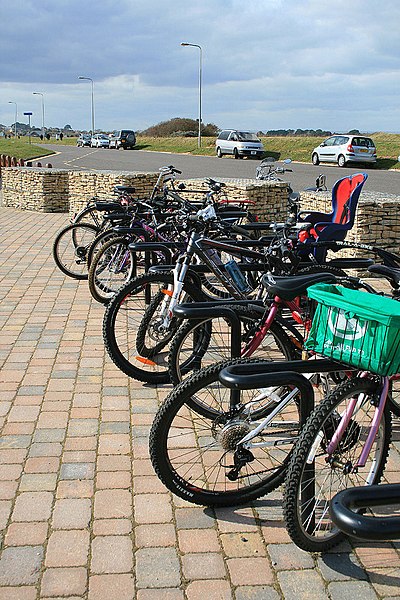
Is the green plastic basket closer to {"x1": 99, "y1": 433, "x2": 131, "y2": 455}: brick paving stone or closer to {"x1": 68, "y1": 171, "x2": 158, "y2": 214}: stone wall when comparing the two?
{"x1": 99, "y1": 433, "x2": 131, "y2": 455}: brick paving stone

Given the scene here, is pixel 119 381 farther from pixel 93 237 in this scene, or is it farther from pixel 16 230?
pixel 16 230

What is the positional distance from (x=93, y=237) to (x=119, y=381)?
13.0ft

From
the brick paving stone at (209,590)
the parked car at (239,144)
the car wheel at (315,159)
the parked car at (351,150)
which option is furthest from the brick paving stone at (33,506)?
the parked car at (239,144)

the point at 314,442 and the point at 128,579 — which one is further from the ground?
→ the point at 314,442

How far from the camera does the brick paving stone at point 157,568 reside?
2.88 m

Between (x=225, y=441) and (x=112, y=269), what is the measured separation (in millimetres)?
4254

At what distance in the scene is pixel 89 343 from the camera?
6.09 meters

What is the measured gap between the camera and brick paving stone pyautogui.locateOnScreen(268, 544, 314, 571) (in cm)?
301

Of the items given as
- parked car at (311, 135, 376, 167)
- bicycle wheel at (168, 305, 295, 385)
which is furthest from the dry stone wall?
parked car at (311, 135, 376, 167)

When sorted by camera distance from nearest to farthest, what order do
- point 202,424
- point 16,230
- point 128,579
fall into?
point 128,579 < point 202,424 < point 16,230

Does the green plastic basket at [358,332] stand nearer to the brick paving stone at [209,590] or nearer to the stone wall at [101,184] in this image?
the brick paving stone at [209,590]

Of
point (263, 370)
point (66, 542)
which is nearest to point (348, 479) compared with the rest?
point (263, 370)

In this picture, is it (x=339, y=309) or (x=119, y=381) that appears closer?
(x=339, y=309)

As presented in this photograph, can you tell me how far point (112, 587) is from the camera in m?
2.85
